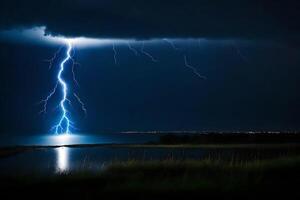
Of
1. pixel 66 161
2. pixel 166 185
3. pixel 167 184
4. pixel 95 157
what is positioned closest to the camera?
pixel 166 185

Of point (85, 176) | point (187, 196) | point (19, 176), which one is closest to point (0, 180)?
point (19, 176)

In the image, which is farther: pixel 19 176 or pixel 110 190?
pixel 19 176

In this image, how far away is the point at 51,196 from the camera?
15195 millimetres

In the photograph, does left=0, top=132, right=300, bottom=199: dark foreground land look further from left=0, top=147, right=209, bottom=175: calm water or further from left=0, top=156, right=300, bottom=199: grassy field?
left=0, top=147, right=209, bottom=175: calm water

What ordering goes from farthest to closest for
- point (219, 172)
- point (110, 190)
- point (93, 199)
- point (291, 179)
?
1. point (219, 172)
2. point (291, 179)
3. point (110, 190)
4. point (93, 199)

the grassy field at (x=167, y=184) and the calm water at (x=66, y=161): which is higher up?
the grassy field at (x=167, y=184)

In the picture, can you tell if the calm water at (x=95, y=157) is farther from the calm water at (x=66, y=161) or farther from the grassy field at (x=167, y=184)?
the grassy field at (x=167, y=184)

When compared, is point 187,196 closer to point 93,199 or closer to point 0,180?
point 93,199

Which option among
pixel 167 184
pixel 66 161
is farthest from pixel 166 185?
pixel 66 161

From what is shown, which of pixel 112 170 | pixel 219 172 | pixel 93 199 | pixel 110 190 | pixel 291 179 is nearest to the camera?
pixel 93 199

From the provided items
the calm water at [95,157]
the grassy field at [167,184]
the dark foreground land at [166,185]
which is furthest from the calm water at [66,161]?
the dark foreground land at [166,185]

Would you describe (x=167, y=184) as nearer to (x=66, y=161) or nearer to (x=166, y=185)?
(x=166, y=185)

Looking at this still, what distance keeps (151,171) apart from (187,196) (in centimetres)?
773

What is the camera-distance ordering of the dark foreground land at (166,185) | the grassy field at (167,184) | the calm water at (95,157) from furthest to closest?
1. the calm water at (95,157)
2. the grassy field at (167,184)
3. the dark foreground land at (166,185)
